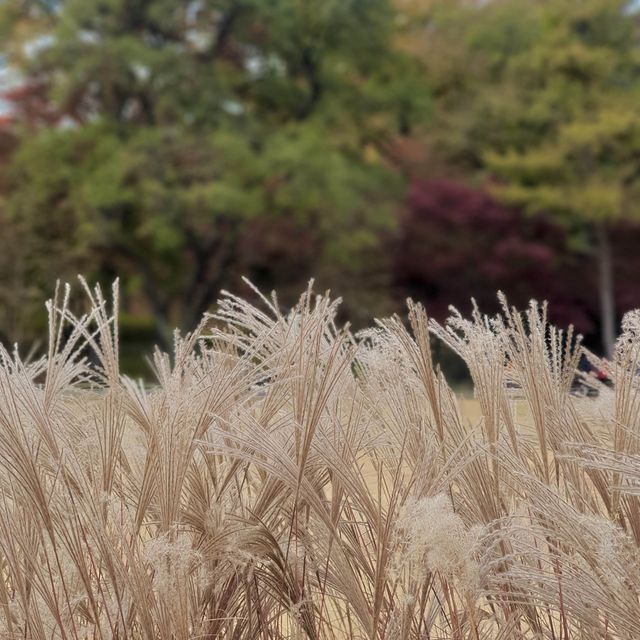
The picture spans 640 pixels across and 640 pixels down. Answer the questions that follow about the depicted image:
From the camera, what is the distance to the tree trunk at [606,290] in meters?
20.3

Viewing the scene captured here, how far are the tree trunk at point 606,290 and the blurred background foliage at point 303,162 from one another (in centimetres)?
5

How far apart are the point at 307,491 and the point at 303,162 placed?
50.5 ft

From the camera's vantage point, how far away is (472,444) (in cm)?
188

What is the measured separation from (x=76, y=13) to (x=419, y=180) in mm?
7333

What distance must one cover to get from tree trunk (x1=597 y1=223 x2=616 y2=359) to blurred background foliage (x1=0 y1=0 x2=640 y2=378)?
50mm

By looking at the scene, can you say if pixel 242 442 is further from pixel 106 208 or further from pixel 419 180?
pixel 419 180

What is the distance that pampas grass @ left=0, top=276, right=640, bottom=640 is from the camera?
5.86 ft

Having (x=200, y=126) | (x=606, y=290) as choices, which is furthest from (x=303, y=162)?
(x=606, y=290)

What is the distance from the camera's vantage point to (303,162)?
17.0 meters

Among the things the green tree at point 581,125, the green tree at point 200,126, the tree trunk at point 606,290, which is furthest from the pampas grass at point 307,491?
the tree trunk at point 606,290

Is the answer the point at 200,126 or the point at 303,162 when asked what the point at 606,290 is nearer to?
the point at 303,162

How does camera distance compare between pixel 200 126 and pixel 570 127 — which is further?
pixel 570 127

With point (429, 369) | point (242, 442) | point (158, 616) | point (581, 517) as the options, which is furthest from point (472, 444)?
point (158, 616)

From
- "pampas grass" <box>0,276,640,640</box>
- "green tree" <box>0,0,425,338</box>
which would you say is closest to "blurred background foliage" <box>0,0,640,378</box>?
"green tree" <box>0,0,425,338</box>
